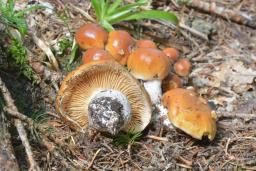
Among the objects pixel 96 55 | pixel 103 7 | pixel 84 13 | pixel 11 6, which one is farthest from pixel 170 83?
pixel 11 6

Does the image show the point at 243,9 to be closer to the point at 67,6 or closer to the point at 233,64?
the point at 233,64

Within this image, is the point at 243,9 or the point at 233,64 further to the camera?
the point at 243,9

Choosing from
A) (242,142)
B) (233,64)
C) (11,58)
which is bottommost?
(242,142)

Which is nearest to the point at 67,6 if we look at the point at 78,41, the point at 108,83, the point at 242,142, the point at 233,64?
the point at 78,41

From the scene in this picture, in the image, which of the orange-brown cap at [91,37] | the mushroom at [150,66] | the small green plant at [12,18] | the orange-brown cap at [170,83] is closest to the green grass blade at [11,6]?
the small green plant at [12,18]

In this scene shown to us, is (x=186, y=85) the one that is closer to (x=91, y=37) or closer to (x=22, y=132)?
(x=91, y=37)

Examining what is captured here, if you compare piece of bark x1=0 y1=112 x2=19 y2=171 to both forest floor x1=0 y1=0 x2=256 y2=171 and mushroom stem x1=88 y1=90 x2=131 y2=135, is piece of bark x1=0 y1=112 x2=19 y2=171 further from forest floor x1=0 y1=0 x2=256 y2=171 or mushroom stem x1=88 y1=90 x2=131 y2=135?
mushroom stem x1=88 y1=90 x2=131 y2=135

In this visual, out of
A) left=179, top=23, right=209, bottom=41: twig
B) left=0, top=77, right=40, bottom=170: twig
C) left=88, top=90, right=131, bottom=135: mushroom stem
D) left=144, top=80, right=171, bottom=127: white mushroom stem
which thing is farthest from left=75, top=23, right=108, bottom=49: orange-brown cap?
left=179, top=23, right=209, bottom=41: twig
